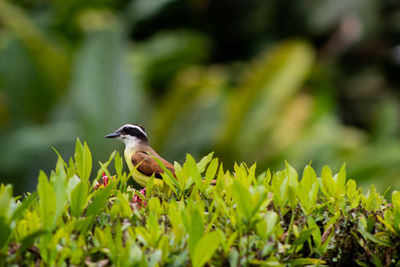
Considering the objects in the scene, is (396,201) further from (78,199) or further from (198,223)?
(78,199)

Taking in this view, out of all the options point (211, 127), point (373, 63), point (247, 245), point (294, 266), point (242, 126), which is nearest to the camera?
point (247, 245)

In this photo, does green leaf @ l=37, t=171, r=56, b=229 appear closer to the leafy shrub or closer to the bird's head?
the leafy shrub

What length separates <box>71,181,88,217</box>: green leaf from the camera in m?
1.71

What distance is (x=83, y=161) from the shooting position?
6.33 feet

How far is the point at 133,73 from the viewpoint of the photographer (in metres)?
7.85

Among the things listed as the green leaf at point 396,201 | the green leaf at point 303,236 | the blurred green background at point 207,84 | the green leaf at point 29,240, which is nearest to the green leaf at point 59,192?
the green leaf at point 29,240

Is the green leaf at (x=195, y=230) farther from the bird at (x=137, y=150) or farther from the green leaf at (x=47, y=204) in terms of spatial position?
the bird at (x=137, y=150)

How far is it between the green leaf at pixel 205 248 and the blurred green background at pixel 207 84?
5.03 metres

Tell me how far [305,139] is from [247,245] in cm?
618

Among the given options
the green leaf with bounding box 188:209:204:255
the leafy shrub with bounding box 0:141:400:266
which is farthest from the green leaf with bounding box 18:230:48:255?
the green leaf with bounding box 188:209:204:255

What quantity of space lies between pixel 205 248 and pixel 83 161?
1.98 ft

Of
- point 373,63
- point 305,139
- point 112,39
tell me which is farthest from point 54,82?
point 373,63

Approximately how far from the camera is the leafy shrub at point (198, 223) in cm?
158

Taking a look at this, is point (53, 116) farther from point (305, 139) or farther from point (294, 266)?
point (294, 266)
